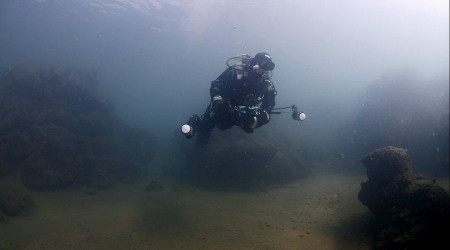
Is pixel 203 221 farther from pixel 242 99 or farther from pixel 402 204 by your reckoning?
pixel 402 204

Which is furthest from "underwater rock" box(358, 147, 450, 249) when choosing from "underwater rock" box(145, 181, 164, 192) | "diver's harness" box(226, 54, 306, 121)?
"underwater rock" box(145, 181, 164, 192)

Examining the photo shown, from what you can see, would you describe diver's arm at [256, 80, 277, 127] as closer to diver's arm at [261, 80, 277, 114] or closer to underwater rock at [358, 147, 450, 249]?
diver's arm at [261, 80, 277, 114]

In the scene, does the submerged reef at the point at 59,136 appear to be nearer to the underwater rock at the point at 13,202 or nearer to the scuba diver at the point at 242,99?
the underwater rock at the point at 13,202

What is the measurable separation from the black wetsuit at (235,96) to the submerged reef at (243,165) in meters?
5.48

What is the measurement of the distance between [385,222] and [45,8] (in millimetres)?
39888

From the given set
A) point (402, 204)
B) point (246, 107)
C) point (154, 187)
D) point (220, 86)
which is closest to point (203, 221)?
point (246, 107)

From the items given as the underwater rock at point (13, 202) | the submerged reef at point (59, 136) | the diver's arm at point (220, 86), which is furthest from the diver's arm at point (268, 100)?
the submerged reef at point (59, 136)

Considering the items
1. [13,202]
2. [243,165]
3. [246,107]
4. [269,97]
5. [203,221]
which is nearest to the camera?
[246,107]

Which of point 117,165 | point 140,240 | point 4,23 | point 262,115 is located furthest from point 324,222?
point 4,23

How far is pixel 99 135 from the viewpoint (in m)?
19.0

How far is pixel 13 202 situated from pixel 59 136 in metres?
5.81

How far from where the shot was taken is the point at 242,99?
7.52 metres

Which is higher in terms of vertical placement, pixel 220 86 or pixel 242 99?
pixel 220 86

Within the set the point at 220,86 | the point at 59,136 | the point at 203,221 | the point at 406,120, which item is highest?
the point at 406,120
